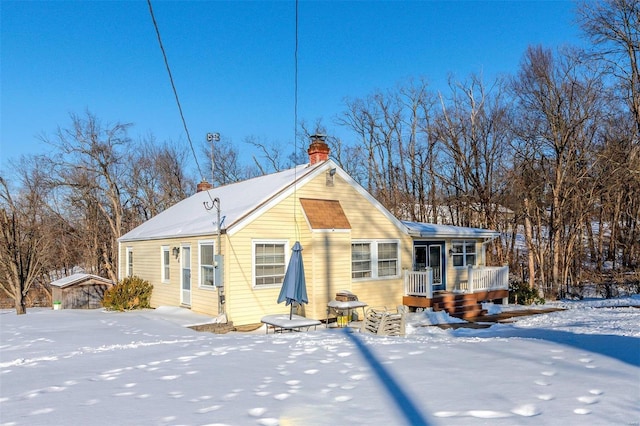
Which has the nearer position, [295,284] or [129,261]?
[295,284]

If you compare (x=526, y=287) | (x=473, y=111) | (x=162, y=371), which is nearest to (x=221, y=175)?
(x=473, y=111)

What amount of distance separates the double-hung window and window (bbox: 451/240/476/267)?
9.66 m

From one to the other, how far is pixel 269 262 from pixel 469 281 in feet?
25.3

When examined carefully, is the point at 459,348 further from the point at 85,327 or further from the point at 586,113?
the point at 586,113

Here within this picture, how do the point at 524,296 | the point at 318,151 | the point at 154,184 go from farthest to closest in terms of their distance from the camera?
the point at 154,184
the point at 524,296
the point at 318,151

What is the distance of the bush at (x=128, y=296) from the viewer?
50.6 feet

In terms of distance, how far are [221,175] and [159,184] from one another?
219 inches

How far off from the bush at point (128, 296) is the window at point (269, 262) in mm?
5304

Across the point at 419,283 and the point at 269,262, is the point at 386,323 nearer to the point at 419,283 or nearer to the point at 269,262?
the point at 269,262

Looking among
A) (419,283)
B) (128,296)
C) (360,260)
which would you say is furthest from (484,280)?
(128,296)

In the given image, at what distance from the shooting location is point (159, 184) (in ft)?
118

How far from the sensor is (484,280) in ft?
56.7

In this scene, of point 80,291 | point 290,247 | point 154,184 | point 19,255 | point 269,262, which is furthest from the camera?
point 154,184

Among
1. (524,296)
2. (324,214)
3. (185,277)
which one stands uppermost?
(324,214)
